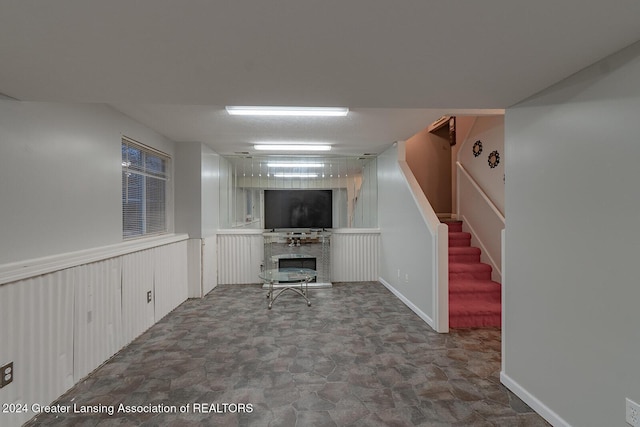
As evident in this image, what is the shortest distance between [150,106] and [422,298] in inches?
150

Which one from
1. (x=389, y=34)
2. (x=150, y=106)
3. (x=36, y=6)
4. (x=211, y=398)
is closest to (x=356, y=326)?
(x=211, y=398)

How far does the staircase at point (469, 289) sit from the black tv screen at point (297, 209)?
7.50ft

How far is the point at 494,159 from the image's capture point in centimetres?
430

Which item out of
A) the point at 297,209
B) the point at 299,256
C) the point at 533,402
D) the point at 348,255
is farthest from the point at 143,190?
the point at 533,402

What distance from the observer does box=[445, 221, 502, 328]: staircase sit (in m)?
3.39

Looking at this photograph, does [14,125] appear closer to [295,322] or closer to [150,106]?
[150,106]

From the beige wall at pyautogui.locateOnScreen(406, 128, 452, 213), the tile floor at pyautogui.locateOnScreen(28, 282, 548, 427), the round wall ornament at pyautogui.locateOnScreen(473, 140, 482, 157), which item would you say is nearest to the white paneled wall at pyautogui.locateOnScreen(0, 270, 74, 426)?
the tile floor at pyautogui.locateOnScreen(28, 282, 548, 427)

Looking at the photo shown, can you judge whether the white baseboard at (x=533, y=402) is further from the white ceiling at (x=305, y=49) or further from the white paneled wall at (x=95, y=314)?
the white paneled wall at (x=95, y=314)

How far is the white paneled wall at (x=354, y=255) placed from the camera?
5543 millimetres

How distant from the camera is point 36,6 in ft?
3.67

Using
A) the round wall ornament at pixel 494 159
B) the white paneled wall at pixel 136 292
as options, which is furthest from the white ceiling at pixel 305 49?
the round wall ornament at pixel 494 159

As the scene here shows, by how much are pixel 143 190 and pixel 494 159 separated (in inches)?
197

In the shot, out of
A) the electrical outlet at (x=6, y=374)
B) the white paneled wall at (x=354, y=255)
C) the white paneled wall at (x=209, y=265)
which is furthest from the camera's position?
the white paneled wall at (x=354, y=255)

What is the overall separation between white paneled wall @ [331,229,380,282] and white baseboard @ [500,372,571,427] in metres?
3.33
